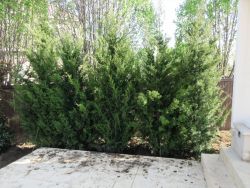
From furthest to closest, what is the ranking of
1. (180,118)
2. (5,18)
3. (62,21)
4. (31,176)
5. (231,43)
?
(231,43)
(62,21)
(5,18)
(180,118)
(31,176)

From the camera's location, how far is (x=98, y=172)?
3904 millimetres

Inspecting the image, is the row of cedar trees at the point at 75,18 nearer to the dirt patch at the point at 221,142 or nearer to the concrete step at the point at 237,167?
the dirt patch at the point at 221,142

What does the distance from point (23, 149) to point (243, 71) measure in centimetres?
409

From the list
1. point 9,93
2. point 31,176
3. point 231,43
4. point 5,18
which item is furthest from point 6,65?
point 231,43

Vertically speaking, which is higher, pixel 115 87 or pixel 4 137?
pixel 115 87

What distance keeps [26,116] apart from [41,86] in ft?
2.05

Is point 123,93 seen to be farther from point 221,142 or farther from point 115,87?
point 221,142

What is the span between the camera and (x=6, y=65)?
6297mm

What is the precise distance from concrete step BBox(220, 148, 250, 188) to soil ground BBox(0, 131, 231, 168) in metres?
1.09

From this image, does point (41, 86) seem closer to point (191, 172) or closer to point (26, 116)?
point (26, 116)

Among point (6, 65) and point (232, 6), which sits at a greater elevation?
point (232, 6)

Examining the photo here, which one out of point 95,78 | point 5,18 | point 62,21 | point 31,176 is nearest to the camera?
point 31,176

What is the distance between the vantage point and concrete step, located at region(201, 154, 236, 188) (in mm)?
3197

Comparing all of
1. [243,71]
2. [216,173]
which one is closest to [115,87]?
[243,71]
